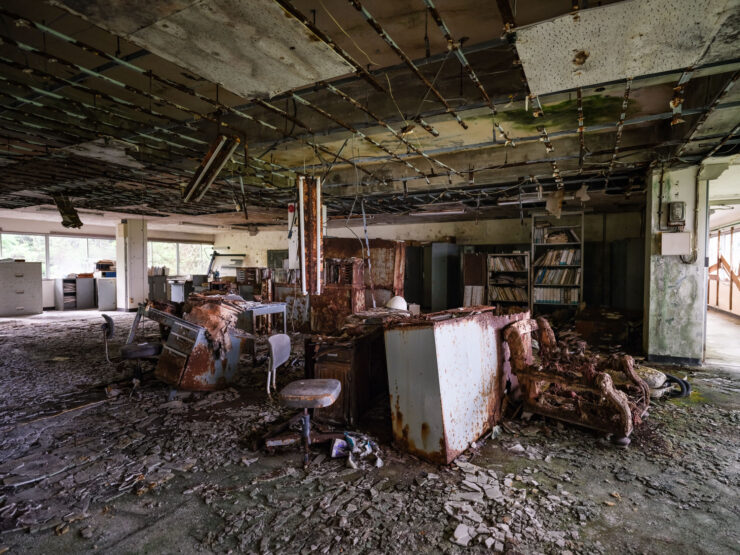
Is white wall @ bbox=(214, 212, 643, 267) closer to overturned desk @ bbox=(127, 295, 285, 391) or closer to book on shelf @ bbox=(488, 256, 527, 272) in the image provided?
book on shelf @ bbox=(488, 256, 527, 272)

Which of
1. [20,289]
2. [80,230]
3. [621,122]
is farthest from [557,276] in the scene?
[80,230]

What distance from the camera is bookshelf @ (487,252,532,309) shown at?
8.52 metres

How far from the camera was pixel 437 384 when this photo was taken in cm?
280

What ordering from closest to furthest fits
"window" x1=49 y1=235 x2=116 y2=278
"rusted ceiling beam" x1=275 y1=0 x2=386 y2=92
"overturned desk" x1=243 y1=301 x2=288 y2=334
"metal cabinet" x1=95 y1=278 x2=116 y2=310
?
"rusted ceiling beam" x1=275 y1=0 x2=386 y2=92 → "overturned desk" x1=243 y1=301 x2=288 y2=334 → "metal cabinet" x1=95 y1=278 x2=116 y2=310 → "window" x1=49 y1=235 x2=116 y2=278

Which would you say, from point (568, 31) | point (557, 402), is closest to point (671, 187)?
point (557, 402)

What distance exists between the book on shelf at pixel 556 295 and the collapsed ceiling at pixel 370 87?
6.87 feet

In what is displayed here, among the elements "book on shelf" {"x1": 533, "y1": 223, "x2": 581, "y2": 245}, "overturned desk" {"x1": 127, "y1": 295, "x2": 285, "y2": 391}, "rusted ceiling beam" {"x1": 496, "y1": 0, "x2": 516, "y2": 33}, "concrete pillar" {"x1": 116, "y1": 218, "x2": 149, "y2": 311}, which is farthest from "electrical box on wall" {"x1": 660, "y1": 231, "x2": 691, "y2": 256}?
"concrete pillar" {"x1": 116, "y1": 218, "x2": 149, "y2": 311}

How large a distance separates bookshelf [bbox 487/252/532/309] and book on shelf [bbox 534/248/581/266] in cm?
48

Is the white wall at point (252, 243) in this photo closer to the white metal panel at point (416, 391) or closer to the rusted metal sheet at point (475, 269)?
the rusted metal sheet at point (475, 269)

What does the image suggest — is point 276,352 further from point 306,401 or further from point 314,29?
point 314,29

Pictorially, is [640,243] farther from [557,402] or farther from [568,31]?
[568,31]

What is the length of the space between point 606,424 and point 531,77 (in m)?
2.94

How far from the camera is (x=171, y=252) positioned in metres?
17.0

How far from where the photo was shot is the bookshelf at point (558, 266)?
770 centimetres
